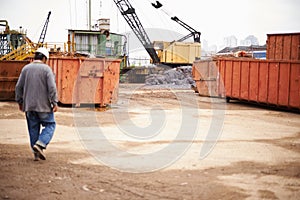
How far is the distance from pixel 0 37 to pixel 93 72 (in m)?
23.6

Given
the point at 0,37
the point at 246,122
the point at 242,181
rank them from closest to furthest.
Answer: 1. the point at 242,181
2. the point at 246,122
3. the point at 0,37

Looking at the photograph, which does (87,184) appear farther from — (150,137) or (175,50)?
(175,50)

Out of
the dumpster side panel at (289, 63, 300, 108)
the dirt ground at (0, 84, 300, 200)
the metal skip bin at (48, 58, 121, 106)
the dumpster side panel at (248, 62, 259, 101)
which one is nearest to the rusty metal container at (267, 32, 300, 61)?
the dumpster side panel at (248, 62, 259, 101)

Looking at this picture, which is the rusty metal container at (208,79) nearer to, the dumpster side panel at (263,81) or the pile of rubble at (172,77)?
the dumpster side panel at (263,81)

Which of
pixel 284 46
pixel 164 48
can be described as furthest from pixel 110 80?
pixel 164 48

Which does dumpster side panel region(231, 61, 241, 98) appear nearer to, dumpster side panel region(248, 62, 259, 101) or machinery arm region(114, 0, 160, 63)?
dumpster side panel region(248, 62, 259, 101)

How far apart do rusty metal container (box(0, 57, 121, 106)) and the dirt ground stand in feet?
9.45

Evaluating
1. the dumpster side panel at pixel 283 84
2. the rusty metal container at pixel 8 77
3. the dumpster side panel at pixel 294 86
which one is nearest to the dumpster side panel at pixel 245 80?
the dumpster side panel at pixel 283 84

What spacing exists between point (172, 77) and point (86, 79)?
83.4 ft

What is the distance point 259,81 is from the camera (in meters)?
18.5

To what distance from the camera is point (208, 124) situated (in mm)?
12531

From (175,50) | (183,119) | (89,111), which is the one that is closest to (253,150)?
(183,119)

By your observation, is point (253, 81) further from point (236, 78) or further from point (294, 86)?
point (294, 86)

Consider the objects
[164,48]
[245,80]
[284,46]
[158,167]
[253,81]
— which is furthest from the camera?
[164,48]
